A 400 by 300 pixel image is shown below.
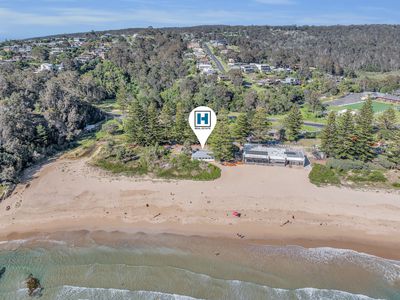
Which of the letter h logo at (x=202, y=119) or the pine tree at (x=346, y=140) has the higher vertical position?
the letter h logo at (x=202, y=119)

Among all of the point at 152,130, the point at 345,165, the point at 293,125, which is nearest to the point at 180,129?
the point at 152,130

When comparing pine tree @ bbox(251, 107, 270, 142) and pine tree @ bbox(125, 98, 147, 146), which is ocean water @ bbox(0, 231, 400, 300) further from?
pine tree @ bbox(251, 107, 270, 142)

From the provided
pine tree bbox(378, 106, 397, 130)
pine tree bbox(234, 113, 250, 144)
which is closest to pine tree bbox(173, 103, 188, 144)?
pine tree bbox(234, 113, 250, 144)

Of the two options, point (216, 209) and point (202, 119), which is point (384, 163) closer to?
point (216, 209)

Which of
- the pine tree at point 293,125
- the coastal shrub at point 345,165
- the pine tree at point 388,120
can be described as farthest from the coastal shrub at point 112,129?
the pine tree at point 388,120

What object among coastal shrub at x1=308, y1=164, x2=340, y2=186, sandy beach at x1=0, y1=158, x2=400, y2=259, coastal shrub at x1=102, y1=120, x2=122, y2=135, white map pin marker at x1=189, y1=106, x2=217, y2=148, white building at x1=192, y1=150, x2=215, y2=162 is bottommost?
sandy beach at x1=0, y1=158, x2=400, y2=259

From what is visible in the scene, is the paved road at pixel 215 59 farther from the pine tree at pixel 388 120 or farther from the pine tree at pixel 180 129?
the pine tree at pixel 388 120

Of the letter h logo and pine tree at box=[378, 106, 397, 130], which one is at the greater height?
the letter h logo

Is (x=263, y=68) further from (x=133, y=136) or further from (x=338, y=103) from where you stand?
(x=133, y=136)
